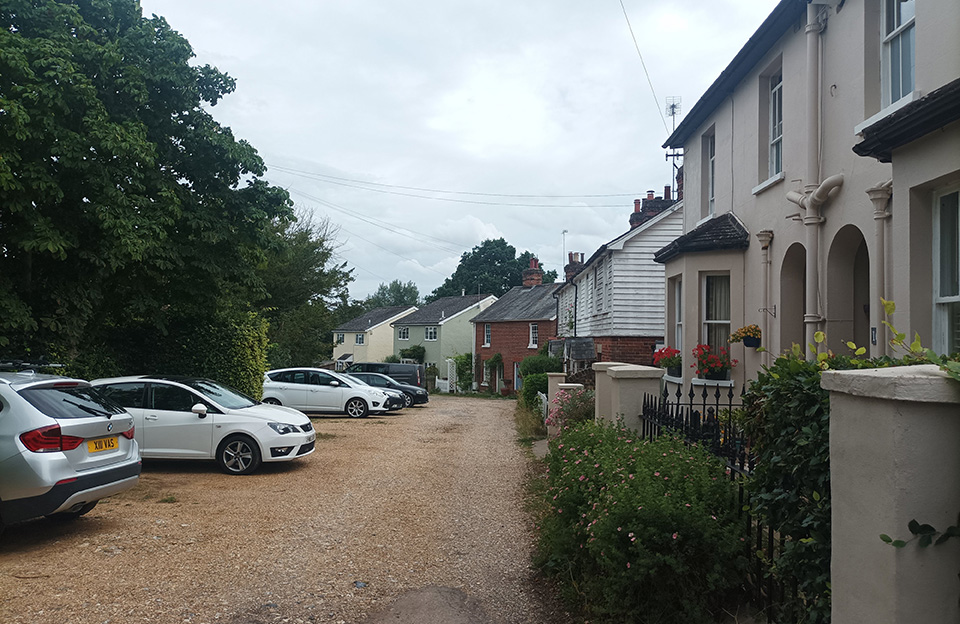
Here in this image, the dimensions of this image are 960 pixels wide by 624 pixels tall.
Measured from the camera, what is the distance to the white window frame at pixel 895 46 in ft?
25.2

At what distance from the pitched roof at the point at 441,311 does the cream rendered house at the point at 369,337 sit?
310 centimetres

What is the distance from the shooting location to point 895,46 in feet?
26.4

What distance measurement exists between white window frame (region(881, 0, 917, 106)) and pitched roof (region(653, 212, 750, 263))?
390cm

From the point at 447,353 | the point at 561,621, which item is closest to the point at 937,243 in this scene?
the point at 561,621

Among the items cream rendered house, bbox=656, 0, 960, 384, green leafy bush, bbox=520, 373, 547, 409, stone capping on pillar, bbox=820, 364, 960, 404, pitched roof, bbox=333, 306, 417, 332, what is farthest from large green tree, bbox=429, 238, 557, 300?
stone capping on pillar, bbox=820, 364, 960, 404

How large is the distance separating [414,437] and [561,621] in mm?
12240

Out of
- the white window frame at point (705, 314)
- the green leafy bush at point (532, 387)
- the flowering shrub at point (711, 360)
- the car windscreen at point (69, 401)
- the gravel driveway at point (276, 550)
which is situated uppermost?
the white window frame at point (705, 314)

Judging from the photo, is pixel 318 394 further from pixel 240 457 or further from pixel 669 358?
pixel 669 358

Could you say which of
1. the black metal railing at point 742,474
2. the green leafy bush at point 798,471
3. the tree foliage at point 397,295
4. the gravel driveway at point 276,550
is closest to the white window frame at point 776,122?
the black metal railing at point 742,474

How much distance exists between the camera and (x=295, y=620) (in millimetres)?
5113

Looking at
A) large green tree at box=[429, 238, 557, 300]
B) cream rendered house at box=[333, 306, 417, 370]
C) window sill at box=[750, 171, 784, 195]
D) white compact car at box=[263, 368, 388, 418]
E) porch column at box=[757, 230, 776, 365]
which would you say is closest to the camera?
window sill at box=[750, 171, 784, 195]

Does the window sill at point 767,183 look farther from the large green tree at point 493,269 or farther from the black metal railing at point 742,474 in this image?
the large green tree at point 493,269

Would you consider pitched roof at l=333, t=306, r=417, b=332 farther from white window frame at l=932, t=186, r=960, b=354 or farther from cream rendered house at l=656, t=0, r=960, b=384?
white window frame at l=932, t=186, r=960, b=354

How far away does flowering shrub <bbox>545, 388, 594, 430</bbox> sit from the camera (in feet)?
41.7
